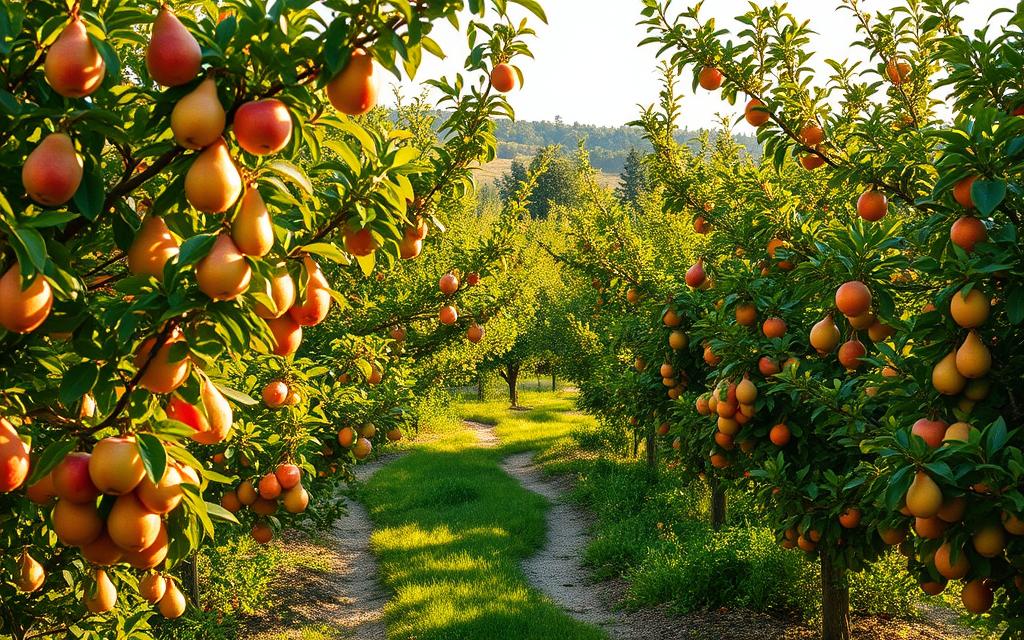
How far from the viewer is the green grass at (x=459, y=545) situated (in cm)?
651

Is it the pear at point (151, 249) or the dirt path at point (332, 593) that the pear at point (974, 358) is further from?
the dirt path at point (332, 593)

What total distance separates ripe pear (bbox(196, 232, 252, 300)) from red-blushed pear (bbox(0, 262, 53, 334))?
27 cm

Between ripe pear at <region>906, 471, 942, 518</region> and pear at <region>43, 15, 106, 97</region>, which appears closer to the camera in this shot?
pear at <region>43, 15, 106, 97</region>

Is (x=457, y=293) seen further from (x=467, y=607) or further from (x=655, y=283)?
(x=467, y=607)

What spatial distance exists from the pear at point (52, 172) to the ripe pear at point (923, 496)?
2.34 m

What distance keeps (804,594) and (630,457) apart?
8428 mm

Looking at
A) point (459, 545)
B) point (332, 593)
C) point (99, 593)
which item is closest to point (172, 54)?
point (99, 593)

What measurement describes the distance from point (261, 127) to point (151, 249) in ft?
1.32

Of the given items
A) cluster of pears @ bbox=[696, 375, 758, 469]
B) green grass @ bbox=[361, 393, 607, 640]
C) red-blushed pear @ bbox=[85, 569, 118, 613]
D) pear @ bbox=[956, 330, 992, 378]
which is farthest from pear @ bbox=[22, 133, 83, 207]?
green grass @ bbox=[361, 393, 607, 640]

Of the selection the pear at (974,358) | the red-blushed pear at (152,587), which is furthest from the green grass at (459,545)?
the pear at (974,358)

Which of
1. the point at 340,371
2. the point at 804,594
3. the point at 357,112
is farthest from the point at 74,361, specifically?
the point at 804,594

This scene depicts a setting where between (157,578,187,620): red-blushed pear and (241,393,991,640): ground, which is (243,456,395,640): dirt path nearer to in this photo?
(241,393,991,640): ground

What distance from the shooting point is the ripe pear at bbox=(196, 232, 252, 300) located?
1.23 metres

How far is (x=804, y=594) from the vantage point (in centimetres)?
656
